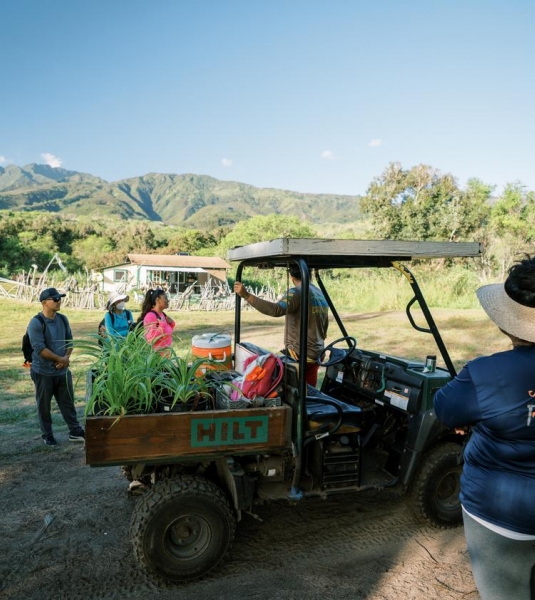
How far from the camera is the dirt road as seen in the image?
2.97 meters

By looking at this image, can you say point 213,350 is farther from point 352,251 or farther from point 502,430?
point 502,430

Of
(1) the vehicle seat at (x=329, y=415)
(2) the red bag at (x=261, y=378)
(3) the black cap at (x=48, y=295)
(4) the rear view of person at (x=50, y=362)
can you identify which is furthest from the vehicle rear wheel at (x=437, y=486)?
(3) the black cap at (x=48, y=295)

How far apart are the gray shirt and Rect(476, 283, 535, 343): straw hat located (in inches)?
170

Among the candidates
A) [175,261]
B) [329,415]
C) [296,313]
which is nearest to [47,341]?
[296,313]

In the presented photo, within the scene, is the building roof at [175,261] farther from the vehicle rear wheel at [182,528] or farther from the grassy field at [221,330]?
the vehicle rear wheel at [182,528]

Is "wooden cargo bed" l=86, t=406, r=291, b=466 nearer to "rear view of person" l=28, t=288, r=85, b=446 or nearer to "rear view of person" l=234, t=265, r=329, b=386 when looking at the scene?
"rear view of person" l=234, t=265, r=329, b=386

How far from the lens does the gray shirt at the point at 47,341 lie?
5.13 metres

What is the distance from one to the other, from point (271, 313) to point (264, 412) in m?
1.27

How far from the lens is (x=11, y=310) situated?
19.1 meters

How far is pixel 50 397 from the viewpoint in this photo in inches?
212

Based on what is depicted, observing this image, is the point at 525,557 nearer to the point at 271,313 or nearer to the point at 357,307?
the point at 271,313

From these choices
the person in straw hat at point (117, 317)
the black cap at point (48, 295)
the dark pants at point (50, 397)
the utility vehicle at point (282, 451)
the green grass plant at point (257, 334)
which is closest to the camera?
the utility vehicle at point (282, 451)

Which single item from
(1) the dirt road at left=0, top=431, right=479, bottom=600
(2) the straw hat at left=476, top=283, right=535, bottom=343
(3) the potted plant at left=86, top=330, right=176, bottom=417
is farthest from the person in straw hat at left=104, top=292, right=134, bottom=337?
(2) the straw hat at left=476, top=283, right=535, bottom=343

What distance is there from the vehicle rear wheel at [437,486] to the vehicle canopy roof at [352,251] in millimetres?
1423
